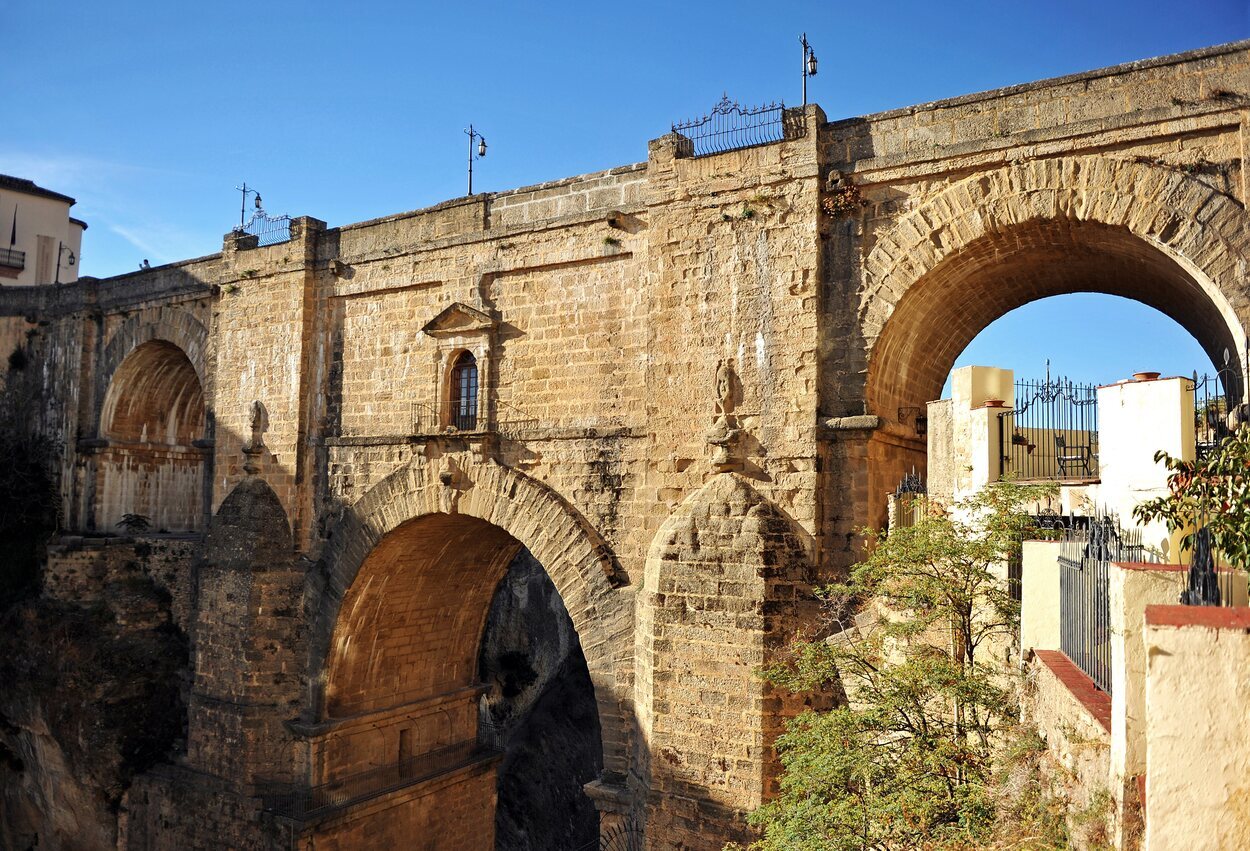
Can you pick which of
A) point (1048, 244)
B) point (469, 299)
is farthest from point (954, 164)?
point (469, 299)

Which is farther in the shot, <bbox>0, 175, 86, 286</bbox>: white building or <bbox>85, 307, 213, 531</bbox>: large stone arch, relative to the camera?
<bbox>0, 175, 86, 286</bbox>: white building

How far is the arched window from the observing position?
45.4 ft

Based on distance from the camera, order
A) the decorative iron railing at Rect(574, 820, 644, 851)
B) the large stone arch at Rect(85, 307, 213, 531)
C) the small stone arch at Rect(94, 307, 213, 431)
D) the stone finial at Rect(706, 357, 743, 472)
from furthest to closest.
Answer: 1. the large stone arch at Rect(85, 307, 213, 531)
2. the small stone arch at Rect(94, 307, 213, 431)
3. the stone finial at Rect(706, 357, 743, 472)
4. the decorative iron railing at Rect(574, 820, 644, 851)

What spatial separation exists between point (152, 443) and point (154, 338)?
2843 millimetres

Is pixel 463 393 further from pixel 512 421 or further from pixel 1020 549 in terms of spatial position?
pixel 1020 549

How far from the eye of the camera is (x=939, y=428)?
10.5 m

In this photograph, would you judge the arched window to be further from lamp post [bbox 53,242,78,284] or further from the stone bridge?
lamp post [bbox 53,242,78,284]

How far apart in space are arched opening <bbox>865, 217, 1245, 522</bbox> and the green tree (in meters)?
1.40

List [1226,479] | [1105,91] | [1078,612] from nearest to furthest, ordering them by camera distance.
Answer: [1226,479] < [1078,612] < [1105,91]

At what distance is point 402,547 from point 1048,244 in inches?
386

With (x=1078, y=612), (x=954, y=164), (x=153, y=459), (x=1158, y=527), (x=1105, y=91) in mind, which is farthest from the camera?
(x=153, y=459)

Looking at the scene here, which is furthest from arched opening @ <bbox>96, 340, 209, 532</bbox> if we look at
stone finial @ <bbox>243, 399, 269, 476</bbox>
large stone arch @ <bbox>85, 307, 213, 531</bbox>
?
stone finial @ <bbox>243, 399, 269, 476</bbox>

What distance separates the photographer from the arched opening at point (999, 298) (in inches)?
384

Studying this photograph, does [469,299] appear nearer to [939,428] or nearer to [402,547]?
[402,547]
